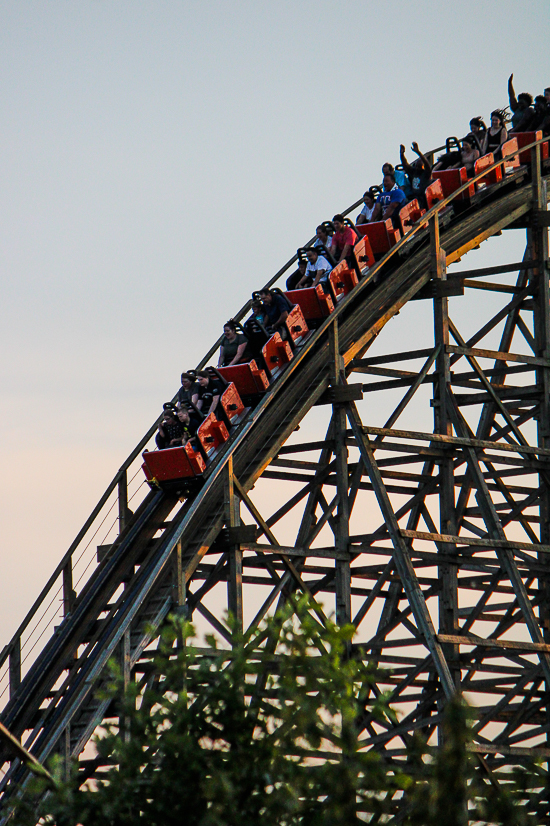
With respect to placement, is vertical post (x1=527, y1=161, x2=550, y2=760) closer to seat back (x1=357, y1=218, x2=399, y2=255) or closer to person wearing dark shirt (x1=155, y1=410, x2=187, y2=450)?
seat back (x1=357, y1=218, x2=399, y2=255)

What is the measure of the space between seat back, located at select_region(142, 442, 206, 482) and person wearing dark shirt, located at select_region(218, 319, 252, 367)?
1.97m

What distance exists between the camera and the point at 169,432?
45.9 ft

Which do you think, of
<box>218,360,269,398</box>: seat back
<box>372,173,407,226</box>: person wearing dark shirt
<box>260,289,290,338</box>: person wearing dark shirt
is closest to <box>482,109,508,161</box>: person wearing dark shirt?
<box>372,173,407,226</box>: person wearing dark shirt

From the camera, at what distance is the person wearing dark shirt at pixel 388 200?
57.0ft

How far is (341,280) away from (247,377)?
219 cm

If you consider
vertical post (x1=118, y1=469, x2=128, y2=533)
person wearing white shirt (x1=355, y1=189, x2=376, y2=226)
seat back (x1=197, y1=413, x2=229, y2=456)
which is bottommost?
vertical post (x1=118, y1=469, x2=128, y2=533)

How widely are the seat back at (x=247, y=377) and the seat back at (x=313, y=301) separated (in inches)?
58.5

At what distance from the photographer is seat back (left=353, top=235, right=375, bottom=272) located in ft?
54.2

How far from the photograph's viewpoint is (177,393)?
50.5 ft

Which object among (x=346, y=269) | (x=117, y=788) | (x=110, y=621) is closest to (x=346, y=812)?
(x=117, y=788)

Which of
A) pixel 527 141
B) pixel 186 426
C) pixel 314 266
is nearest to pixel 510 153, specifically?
pixel 527 141

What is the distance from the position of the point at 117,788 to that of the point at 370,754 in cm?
142

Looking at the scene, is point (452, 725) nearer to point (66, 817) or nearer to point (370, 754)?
point (370, 754)

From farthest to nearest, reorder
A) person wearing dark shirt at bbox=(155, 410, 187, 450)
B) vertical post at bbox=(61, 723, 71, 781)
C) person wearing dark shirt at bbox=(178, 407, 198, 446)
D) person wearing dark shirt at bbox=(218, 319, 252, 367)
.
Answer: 1. person wearing dark shirt at bbox=(218, 319, 252, 367)
2. person wearing dark shirt at bbox=(155, 410, 187, 450)
3. person wearing dark shirt at bbox=(178, 407, 198, 446)
4. vertical post at bbox=(61, 723, 71, 781)
